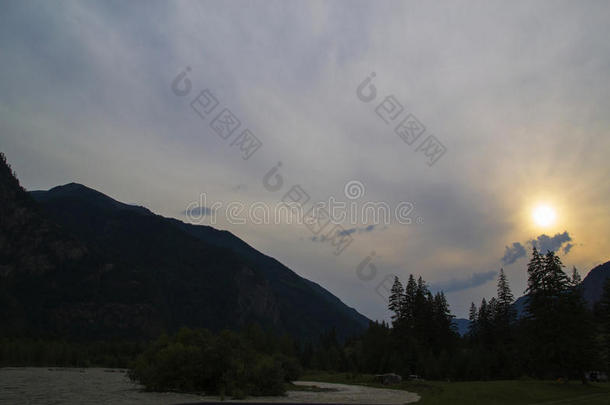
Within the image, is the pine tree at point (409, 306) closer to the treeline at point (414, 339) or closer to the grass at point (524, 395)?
the treeline at point (414, 339)

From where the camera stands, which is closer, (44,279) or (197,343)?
(197,343)

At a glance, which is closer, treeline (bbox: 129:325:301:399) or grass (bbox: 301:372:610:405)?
grass (bbox: 301:372:610:405)

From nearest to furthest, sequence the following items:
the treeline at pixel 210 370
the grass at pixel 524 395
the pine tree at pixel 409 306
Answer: the grass at pixel 524 395 → the treeline at pixel 210 370 → the pine tree at pixel 409 306

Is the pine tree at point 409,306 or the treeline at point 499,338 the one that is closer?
the treeline at point 499,338

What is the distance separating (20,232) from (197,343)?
189m

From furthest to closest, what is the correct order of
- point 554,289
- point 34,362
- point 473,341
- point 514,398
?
point 34,362 → point 473,341 → point 554,289 → point 514,398

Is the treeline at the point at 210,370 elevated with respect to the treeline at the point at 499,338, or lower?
lower

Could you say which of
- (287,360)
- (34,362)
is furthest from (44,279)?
(287,360)

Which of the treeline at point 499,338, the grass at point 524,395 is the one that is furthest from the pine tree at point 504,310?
the grass at point 524,395

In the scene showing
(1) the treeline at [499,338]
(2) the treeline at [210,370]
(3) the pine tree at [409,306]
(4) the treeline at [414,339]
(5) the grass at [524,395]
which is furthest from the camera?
(3) the pine tree at [409,306]

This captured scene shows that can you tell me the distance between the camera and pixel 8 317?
518ft

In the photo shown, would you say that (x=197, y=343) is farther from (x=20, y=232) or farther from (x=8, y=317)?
(x=20, y=232)

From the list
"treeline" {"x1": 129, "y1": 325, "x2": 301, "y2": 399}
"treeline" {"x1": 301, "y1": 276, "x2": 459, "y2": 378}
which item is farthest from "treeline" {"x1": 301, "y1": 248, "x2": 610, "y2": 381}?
"treeline" {"x1": 129, "y1": 325, "x2": 301, "y2": 399}

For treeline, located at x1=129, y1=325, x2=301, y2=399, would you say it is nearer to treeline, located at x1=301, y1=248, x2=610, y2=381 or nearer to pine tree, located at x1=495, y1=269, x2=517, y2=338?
treeline, located at x1=301, y1=248, x2=610, y2=381
